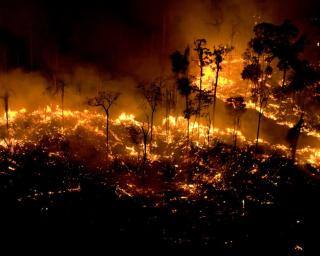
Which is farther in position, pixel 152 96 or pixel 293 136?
pixel 152 96

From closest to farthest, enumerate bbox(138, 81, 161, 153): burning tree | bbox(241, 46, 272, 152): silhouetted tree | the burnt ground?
the burnt ground
bbox(138, 81, 161, 153): burning tree
bbox(241, 46, 272, 152): silhouetted tree

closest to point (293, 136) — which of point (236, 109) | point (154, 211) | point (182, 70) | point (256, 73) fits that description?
point (236, 109)

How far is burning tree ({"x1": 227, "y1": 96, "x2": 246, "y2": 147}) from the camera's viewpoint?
54469 mm

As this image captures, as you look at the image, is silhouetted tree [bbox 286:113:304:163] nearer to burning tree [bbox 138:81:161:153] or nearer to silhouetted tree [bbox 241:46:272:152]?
silhouetted tree [bbox 241:46:272:152]

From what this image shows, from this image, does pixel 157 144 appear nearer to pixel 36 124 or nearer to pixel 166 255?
pixel 36 124

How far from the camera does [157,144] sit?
5350 centimetres

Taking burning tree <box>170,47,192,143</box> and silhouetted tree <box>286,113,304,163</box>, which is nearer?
silhouetted tree <box>286,113,304,163</box>

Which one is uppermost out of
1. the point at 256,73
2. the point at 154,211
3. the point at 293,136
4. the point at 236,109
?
the point at 256,73

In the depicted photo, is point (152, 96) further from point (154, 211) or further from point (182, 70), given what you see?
point (154, 211)

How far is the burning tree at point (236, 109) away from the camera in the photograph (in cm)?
5447

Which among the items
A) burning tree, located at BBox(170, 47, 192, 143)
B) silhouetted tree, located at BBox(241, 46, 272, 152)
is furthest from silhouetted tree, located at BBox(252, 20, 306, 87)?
burning tree, located at BBox(170, 47, 192, 143)

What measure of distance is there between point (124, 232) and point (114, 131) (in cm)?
3016

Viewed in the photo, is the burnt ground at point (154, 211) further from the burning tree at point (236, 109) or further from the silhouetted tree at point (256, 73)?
the silhouetted tree at point (256, 73)

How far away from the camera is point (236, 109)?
55.8 metres
